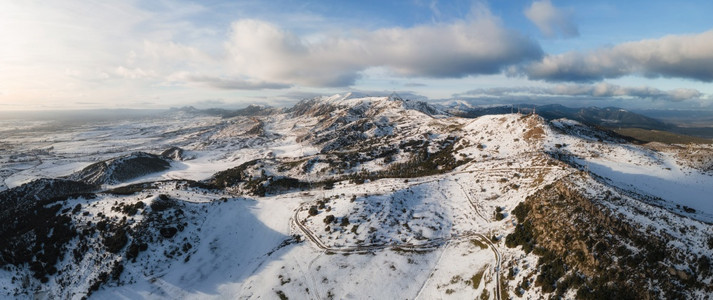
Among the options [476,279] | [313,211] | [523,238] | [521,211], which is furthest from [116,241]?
[521,211]

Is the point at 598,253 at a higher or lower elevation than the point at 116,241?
higher

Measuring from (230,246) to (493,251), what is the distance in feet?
140

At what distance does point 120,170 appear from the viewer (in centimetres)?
12712

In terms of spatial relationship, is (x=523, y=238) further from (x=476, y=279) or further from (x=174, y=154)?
(x=174, y=154)

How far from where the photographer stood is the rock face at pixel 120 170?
123 meters

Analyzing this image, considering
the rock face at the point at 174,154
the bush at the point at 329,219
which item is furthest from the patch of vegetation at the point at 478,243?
the rock face at the point at 174,154

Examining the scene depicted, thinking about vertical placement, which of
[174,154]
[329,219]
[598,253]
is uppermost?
[598,253]

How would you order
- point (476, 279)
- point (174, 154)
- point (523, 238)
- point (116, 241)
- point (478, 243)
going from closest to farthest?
point (476, 279) → point (523, 238) → point (478, 243) → point (116, 241) → point (174, 154)

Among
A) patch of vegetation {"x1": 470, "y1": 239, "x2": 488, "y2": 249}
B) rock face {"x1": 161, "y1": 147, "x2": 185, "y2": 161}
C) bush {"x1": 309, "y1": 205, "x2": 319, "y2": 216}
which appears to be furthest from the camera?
rock face {"x1": 161, "y1": 147, "x2": 185, "y2": 161}

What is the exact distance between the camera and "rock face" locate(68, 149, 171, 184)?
4845 inches

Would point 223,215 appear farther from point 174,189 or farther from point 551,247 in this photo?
point 551,247

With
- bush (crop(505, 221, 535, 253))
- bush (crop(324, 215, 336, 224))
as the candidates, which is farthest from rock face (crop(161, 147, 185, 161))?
bush (crop(505, 221, 535, 253))

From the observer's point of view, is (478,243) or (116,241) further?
(116,241)

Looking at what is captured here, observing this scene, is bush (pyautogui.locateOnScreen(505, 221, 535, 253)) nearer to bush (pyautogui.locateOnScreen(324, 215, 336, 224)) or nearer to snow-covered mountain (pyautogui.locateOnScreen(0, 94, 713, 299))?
snow-covered mountain (pyautogui.locateOnScreen(0, 94, 713, 299))
